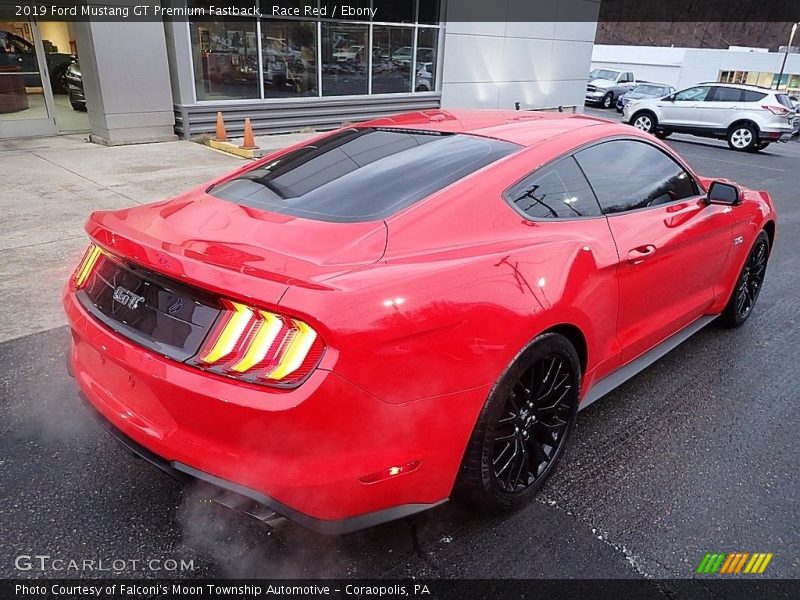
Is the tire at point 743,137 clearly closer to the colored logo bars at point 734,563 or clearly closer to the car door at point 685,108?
the car door at point 685,108

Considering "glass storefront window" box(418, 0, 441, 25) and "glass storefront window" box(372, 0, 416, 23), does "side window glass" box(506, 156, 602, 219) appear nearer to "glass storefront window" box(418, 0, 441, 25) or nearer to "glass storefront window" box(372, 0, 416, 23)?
"glass storefront window" box(372, 0, 416, 23)

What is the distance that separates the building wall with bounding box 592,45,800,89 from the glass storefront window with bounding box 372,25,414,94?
38.3 m

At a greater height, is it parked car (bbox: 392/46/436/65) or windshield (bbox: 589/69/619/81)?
parked car (bbox: 392/46/436/65)

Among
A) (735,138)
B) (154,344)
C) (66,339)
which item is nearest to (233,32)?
Answer: (66,339)

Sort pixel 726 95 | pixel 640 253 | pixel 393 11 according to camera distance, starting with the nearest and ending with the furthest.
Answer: pixel 640 253
pixel 393 11
pixel 726 95

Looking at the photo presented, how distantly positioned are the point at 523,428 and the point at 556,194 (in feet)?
3.52

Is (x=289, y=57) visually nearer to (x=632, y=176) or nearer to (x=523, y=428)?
(x=632, y=176)

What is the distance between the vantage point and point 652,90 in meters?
25.5

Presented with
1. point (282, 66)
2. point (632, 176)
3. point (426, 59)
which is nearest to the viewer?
point (632, 176)

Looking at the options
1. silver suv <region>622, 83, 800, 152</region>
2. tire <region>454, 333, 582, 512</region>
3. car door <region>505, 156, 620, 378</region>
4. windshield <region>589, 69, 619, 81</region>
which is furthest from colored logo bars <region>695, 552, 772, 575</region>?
windshield <region>589, 69, 619, 81</region>

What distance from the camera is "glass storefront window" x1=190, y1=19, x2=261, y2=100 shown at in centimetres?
1120

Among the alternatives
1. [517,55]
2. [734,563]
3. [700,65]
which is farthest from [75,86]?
[700,65]

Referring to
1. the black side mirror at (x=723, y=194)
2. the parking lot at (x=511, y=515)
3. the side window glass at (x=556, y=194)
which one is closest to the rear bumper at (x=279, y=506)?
the parking lot at (x=511, y=515)

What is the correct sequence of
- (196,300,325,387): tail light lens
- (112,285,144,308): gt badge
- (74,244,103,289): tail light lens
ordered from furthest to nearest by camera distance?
1. (74,244,103,289): tail light lens
2. (112,285,144,308): gt badge
3. (196,300,325,387): tail light lens
